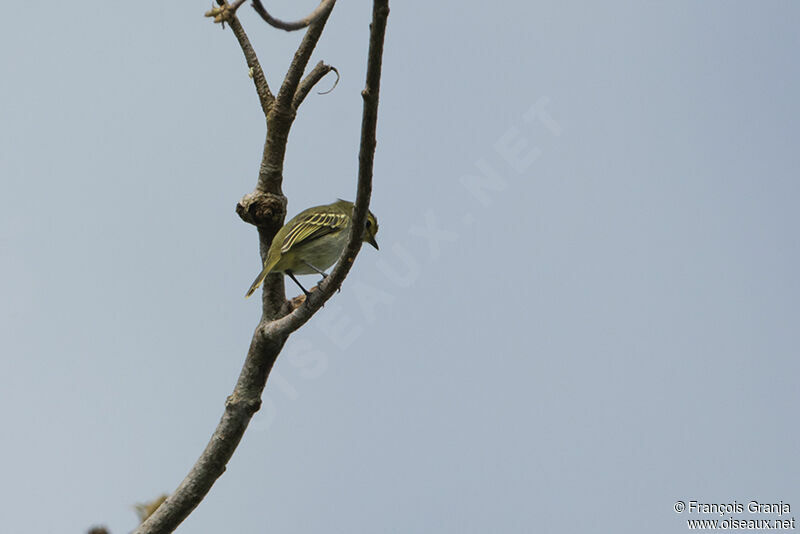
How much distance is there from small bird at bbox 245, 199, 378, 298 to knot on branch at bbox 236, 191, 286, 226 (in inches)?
27.8

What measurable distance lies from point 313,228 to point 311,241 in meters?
0.23

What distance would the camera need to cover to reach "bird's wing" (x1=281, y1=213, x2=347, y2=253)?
28.1 feet

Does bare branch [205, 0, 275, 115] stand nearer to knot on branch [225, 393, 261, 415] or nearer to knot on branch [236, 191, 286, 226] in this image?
knot on branch [236, 191, 286, 226]

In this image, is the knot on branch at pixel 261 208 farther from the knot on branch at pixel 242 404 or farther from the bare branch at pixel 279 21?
the bare branch at pixel 279 21

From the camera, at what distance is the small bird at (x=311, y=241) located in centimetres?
838

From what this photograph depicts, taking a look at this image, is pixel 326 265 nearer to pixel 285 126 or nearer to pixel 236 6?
pixel 285 126

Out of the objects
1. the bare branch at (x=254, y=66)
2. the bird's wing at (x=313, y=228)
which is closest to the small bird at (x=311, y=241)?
the bird's wing at (x=313, y=228)

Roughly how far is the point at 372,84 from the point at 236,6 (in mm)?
1088

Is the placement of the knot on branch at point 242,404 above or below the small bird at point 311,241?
below

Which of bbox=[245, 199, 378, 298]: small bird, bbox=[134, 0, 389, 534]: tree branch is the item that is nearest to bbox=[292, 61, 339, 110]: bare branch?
bbox=[134, 0, 389, 534]: tree branch

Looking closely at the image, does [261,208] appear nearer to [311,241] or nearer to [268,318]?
[268,318]

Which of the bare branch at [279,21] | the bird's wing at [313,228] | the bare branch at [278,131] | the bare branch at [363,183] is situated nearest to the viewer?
the bare branch at [279,21]

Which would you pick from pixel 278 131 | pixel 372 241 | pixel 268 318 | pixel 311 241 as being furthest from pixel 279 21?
pixel 372 241

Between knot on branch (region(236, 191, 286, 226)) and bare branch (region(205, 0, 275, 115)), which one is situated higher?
bare branch (region(205, 0, 275, 115))
